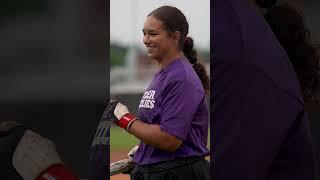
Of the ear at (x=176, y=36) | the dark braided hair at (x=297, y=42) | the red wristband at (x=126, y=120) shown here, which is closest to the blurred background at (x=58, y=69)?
the red wristband at (x=126, y=120)

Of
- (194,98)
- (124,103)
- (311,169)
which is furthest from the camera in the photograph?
(124,103)

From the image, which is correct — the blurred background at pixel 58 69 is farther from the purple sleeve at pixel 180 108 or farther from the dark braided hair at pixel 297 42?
the dark braided hair at pixel 297 42

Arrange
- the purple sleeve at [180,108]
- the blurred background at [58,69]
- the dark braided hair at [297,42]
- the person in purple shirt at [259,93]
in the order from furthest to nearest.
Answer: the blurred background at [58,69]
the purple sleeve at [180,108]
the dark braided hair at [297,42]
the person in purple shirt at [259,93]

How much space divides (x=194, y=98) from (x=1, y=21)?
74cm

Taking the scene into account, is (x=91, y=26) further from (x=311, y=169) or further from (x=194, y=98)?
(x=311, y=169)

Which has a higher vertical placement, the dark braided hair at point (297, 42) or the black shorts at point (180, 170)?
the dark braided hair at point (297, 42)

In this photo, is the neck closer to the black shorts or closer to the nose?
the nose

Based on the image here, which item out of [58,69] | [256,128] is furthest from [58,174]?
Answer: [256,128]

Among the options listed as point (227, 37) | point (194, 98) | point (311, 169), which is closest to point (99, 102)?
point (194, 98)

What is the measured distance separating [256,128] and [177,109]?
274mm

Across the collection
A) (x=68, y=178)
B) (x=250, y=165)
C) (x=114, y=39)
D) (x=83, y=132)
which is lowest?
(x=68, y=178)

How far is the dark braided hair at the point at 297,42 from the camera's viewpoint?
128 cm

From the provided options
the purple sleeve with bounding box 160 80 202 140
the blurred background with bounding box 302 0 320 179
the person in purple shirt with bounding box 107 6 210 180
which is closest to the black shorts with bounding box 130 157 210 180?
the person in purple shirt with bounding box 107 6 210 180

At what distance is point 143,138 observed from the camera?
1.43m
